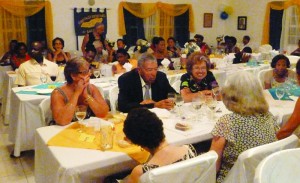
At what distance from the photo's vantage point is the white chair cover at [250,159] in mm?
1656

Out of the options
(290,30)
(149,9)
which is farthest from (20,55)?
(290,30)

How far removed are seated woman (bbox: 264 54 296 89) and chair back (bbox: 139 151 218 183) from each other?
267cm

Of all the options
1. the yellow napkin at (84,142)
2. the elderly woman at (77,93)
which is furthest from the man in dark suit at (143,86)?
the yellow napkin at (84,142)

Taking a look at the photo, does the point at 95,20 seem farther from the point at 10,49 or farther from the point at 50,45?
the point at 10,49

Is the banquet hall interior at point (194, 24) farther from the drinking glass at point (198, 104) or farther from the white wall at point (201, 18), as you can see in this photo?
the drinking glass at point (198, 104)

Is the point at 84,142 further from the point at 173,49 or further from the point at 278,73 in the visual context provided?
the point at 173,49

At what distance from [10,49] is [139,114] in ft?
21.3

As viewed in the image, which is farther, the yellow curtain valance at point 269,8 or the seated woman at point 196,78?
the yellow curtain valance at point 269,8

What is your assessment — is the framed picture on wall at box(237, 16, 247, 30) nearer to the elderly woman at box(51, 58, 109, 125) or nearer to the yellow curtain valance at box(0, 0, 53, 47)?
the yellow curtain valance at box(0, 0, 53, 47)

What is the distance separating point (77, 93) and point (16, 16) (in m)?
5.80

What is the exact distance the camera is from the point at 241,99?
1976mm

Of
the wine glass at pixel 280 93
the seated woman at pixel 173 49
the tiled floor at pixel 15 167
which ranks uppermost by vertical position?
the seated woman at pixel 173 49

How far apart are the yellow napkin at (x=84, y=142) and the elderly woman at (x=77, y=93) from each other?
0.33 metres

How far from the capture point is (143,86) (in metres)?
3.24
